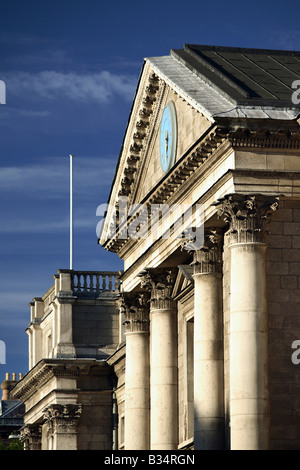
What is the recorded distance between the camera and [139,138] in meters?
63.3

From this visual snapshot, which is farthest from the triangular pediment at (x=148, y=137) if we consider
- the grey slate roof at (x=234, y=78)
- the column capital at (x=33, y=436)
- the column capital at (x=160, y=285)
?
the column capital at (x=33, y=436)

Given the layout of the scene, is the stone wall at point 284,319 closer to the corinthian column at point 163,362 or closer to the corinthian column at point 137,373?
the corinthian column at point 163,362

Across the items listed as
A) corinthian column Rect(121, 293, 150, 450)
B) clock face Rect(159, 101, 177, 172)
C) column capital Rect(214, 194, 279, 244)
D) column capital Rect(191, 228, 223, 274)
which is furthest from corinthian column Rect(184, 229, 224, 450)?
corinthian column Rect(121, 293, 150, 450)

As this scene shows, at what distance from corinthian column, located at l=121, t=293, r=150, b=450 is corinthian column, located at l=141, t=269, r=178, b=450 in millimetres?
2887

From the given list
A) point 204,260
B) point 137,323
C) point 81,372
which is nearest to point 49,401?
point 81,372

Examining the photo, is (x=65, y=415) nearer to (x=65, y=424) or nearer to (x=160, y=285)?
(x=65, y=424)

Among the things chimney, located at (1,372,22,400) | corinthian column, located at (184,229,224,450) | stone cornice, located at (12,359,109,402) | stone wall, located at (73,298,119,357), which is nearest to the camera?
corinthian column, located at (184,229,224,450)

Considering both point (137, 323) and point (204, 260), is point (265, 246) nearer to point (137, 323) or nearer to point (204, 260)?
point (204, 260)

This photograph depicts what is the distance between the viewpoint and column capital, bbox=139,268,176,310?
61409 mm

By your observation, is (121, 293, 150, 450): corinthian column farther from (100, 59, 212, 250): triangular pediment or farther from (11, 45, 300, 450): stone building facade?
(100, 59, 212, 250): triangular pediment

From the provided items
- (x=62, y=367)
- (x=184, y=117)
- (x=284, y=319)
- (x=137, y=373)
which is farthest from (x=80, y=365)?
(x=284, y=319)

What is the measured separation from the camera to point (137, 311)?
65.6m

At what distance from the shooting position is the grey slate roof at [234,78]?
50875 millimetres

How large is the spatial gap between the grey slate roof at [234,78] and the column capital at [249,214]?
274 centimetres
